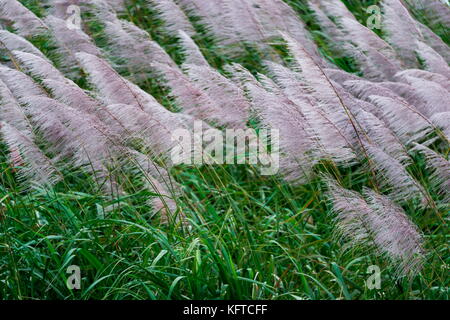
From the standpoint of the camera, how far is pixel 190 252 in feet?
12.3

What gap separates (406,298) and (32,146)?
6.39ft

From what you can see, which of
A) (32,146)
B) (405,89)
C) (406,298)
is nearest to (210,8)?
(405,89)

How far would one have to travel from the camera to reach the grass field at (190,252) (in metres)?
3.62

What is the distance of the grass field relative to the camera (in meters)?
3.62
